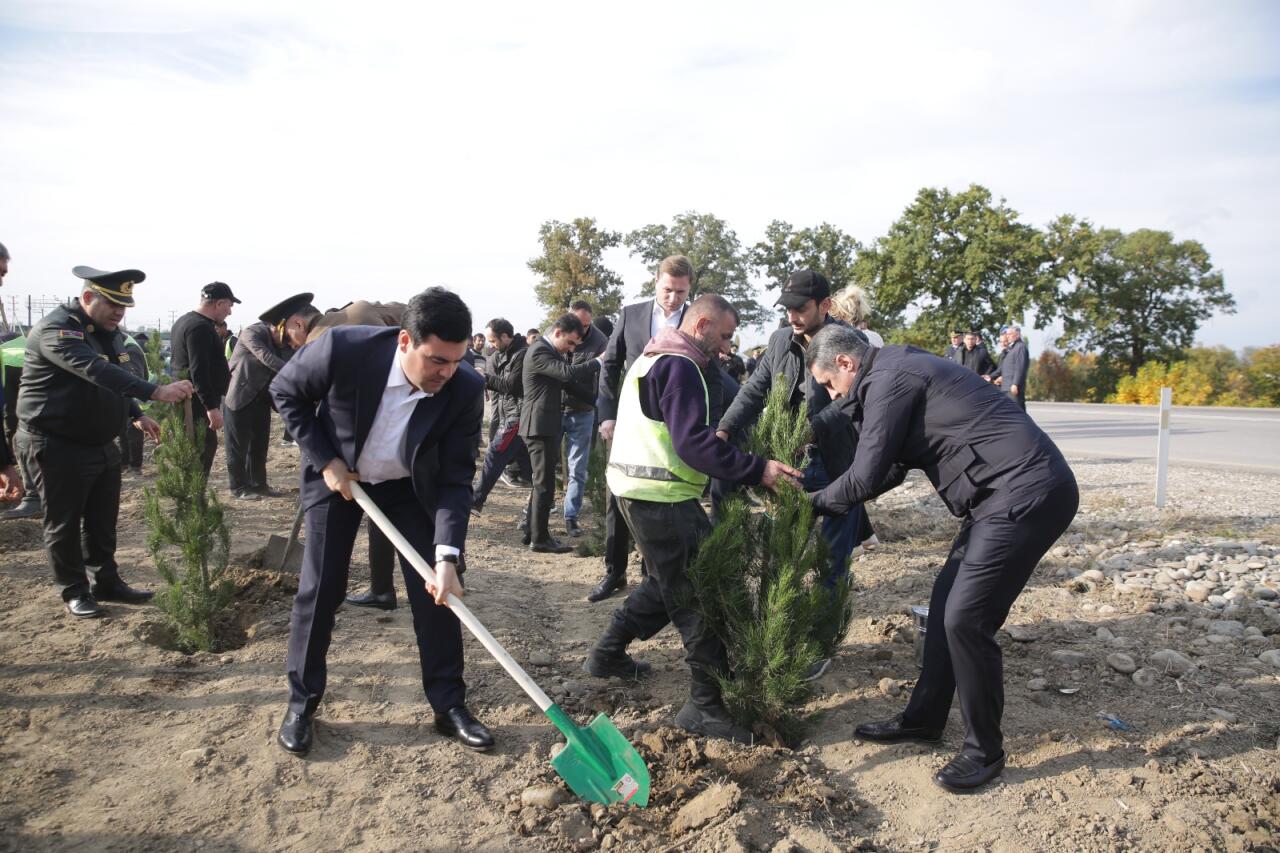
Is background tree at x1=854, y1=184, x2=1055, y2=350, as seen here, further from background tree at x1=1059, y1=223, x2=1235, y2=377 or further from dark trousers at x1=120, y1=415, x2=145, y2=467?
dark trousers at x1=120, y1=415, x2=145, y2=467

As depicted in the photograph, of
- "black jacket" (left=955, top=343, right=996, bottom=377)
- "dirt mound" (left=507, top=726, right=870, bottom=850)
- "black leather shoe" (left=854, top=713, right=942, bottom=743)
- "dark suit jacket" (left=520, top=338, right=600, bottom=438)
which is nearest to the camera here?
"dirt mound" (left=507, top=726, right=870, bottom=850)

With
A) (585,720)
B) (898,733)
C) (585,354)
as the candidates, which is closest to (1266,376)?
(585,354)

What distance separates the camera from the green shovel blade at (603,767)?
311 cm

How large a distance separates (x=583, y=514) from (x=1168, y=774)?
6.21 meters

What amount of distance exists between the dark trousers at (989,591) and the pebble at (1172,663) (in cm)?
167

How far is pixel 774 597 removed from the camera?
11.4ft

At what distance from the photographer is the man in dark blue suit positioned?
129 inches

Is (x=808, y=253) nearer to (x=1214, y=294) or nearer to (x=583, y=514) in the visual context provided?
(x=1214, y=294)

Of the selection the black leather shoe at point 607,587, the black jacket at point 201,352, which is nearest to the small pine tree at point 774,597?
the black leather shoe at point 607,587

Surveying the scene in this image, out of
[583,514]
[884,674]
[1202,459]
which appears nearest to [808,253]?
[1202,459]

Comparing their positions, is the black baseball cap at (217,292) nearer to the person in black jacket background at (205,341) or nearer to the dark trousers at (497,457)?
the person in black jacket background at (205,341)

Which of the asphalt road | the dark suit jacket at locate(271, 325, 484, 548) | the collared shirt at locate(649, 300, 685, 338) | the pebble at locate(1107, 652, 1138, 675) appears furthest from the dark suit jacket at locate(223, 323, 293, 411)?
the asphalt road

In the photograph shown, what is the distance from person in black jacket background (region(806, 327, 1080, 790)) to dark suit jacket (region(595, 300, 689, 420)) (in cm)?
232

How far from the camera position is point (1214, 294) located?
42.6 meters
